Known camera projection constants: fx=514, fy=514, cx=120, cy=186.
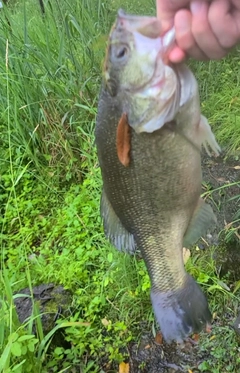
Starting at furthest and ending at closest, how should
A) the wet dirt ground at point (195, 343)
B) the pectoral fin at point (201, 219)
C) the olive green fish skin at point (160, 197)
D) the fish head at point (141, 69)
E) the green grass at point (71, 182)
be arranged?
the green grass at point (71, 182) → the wet dirt ground at point (195, 343) → the pectoral fin at point (201, 219) → the olive green fish skin at point (160, 197) → the fish head at point (141, 69)

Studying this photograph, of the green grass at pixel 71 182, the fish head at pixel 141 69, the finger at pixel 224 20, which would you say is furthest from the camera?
the green grass at pixel 71 182

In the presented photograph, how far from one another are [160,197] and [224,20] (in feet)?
1.76

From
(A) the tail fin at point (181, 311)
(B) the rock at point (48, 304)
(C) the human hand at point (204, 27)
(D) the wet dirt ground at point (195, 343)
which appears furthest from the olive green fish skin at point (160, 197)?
(B) the rock at point (48, 304)

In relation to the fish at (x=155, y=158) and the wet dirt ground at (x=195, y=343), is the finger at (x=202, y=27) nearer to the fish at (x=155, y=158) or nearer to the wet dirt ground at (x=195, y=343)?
the fish at (x=155, y=158)

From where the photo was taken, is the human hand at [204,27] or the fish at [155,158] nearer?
the human hand at [204,27]

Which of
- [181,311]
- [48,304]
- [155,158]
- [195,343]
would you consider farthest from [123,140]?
[48,304]

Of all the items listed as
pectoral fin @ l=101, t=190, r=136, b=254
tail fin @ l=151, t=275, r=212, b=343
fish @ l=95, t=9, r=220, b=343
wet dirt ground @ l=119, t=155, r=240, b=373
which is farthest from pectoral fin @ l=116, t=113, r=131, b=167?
wet dirt ground @ l=119, t=155, r=240, b=373

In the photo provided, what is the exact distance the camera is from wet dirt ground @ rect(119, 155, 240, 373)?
2713 millimetres

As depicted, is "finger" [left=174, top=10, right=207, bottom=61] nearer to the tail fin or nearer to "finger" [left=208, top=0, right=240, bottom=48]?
"finger" [left=208, top=0, right=240, bottom=48]

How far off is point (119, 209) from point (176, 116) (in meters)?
0.36

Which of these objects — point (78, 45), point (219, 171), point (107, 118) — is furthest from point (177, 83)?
point (78, 45)

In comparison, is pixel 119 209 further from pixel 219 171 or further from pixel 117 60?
pixel 219 171

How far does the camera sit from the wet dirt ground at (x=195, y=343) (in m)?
2.71

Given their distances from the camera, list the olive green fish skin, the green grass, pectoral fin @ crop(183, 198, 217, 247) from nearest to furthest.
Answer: the olive green fish skin, pectoral fin @ crop(183, 198, 217, 247), the green grass
